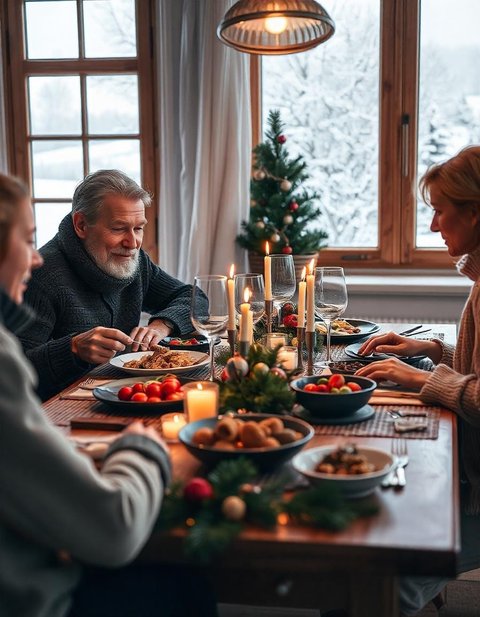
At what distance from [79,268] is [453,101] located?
7.59 feet

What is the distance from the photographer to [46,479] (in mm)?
1066

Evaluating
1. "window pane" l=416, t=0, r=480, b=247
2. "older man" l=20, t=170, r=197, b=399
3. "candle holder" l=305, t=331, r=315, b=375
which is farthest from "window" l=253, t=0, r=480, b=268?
"candle holder" l=305, t=331, r=315, b=375

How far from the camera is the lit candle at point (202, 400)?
5.35ft

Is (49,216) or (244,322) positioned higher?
(49,216)

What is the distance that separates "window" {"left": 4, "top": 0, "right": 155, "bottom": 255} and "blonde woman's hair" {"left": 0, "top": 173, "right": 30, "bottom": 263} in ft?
10.5

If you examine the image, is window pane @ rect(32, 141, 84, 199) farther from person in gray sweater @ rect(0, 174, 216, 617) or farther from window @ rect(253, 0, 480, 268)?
person in gray sweater @ rect(0, 174, 216, 617)

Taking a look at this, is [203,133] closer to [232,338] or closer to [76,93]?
[76,93]

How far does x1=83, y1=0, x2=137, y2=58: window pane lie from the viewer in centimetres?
427

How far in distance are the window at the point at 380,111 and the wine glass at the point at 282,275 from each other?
6.32ft

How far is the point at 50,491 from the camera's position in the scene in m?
1.07

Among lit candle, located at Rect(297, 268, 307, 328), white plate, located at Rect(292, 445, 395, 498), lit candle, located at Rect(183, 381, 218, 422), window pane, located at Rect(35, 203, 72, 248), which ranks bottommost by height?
white plate, located at Rect(292, 445, 395, 498)

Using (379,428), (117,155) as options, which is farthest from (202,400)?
(117,155)

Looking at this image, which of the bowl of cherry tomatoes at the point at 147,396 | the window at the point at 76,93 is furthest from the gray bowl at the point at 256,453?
the window at the point at 76,93

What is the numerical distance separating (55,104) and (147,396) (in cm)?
292
